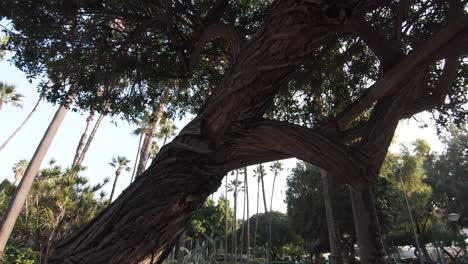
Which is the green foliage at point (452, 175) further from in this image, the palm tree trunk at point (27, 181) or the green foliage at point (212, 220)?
the palm tree trunk at point (27, 181)

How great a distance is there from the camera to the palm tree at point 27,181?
37.7ft

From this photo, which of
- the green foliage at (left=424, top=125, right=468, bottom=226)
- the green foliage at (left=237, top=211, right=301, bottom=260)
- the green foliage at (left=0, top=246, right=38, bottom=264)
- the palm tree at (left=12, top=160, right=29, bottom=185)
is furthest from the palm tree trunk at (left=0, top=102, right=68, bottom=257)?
the green foliage at (left=237, top=211, right=301, bottom=260)

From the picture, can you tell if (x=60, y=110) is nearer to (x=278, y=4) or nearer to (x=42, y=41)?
(x=42, y=41)

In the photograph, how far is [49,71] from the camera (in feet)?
16.5

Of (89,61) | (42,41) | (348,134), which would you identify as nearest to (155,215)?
(348,134)

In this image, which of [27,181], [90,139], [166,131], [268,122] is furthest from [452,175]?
[268,122]

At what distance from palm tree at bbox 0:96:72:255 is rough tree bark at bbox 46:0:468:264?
1181 centimetres

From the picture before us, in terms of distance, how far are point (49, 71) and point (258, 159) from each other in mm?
4276

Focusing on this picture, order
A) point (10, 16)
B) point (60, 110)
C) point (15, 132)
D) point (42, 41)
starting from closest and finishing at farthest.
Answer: point (10, 16)
point (42, 41)
point (60, 110)
point (15, 132)

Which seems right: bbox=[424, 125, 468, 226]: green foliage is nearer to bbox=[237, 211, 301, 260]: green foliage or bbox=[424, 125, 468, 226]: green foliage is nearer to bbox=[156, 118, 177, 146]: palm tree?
bbox=[237, 211, 301, 260]: green foliage

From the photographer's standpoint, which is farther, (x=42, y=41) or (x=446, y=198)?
(x=446, y=198)

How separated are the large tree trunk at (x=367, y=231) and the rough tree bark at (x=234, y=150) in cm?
553

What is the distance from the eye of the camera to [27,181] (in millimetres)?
12039

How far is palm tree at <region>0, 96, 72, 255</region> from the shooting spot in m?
11.5
